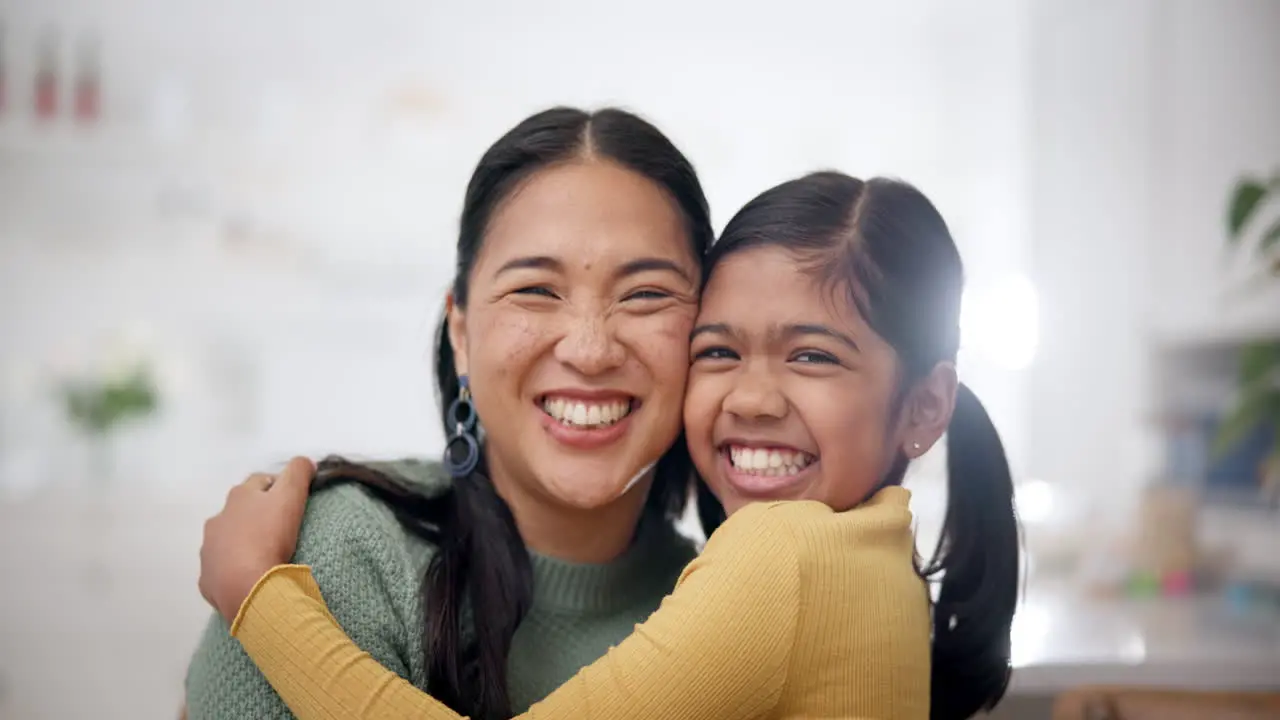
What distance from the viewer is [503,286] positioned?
3.60ft

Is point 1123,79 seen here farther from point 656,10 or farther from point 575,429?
point 575,429

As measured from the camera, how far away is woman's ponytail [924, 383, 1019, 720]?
3.92 ft

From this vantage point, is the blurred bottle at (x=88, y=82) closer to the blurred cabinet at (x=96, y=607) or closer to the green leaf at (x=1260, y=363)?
the blurred cabinet at (x=96, y=607)

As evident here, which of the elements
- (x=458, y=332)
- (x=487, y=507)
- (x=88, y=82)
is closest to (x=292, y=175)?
(x=88, y=82)

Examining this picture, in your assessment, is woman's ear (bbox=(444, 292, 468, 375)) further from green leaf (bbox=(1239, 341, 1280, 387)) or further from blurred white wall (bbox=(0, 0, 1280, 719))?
blurred white wall (bbox=(0, 0, 1280, 719))

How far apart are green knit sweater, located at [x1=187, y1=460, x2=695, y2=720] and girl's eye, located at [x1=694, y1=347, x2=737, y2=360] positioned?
0.26m

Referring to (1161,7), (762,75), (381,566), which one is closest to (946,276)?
(381,566)

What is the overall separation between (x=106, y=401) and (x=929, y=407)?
9.87ft

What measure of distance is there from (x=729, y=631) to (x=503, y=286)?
0.42m

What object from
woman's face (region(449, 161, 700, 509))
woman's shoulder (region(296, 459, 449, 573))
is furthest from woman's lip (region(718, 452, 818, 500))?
woman's shoulder (region(296, 459, 449, 573))

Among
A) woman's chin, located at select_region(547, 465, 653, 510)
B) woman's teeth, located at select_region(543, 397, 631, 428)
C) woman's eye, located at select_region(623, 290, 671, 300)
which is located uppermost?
woman's eye, located at select_region(623, 290, 671, 300)

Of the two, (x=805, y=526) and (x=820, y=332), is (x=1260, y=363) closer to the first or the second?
(x=820, y=332)

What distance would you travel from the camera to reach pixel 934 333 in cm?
110

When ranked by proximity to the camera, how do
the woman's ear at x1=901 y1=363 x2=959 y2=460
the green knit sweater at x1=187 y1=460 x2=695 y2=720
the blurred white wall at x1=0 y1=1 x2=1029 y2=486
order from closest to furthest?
1. the green knit sweater at x1=187 y1=460 x2=695 y2=720
2. the woman's ear at x1=901 y1=363 x2=959 y2=460
3. the blurred white wall at x1=0 y1=1 x2=1029 y2=486
